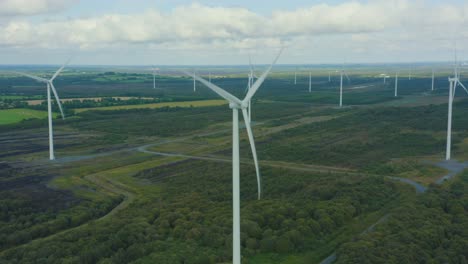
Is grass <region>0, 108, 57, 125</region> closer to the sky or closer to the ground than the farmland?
closer to the sky

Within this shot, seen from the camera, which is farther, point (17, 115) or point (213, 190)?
point (17, 115)

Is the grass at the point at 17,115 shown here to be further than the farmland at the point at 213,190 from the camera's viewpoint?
Yes

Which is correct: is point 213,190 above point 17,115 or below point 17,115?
below

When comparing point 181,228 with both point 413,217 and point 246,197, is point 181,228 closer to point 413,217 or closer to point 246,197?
point 246,197

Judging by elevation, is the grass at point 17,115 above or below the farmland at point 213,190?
above

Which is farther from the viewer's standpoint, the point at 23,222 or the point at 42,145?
the point at 42,145

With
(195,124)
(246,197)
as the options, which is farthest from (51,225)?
(195,124)

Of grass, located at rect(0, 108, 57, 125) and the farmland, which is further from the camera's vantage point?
grass, located at rect(0, 108, 57, 125)

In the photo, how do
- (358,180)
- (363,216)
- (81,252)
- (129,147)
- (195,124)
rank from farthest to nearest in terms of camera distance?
(195,124)
(129,147)
(358,180)
(363,216)
(81,252)
